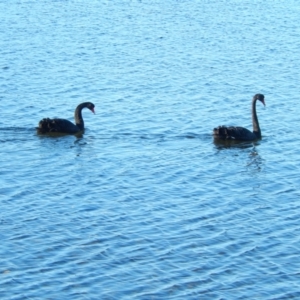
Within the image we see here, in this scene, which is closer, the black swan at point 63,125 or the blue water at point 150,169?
the blue water at point 150,169

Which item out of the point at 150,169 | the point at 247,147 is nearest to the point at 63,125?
the point at 150,169

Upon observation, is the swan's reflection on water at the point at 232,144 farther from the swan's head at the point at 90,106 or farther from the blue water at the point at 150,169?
the swan's head at the point at 90,106

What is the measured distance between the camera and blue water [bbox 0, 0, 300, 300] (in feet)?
41.0

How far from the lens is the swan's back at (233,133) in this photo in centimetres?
1875

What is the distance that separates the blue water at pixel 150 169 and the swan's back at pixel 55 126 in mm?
203

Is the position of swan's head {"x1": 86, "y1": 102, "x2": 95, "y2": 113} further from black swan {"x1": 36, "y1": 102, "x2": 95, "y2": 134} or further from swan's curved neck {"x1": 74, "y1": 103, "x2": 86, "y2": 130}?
swan's curved neck {"x1": 74, "y1": 103, "x2": 86, "y2": 130}

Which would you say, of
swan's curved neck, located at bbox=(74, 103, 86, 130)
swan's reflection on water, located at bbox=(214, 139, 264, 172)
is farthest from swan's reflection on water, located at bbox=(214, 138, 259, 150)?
swan's curved neck, located at bbox=(74, 103, 86, 130)

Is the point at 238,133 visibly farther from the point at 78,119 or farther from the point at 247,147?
the point at 78,119

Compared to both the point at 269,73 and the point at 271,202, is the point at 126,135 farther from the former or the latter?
the point at 269,73

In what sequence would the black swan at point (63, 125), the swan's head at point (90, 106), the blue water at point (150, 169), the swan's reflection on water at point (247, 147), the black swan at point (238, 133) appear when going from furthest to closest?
the swan's head at point (90, 106)
the black swan at point (63, 125)
the black swan at point (238, 133)
the swan's reflection on water at point (247, 147)
the blue water at point (150, 169)

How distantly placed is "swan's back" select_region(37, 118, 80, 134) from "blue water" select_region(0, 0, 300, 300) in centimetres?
20

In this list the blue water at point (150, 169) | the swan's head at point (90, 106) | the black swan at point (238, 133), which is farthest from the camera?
the swan's head at point (90, 106)

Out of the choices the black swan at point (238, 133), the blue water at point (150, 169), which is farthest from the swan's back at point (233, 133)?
the blue water at point (150, 169)

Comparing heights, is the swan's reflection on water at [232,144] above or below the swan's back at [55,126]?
below
